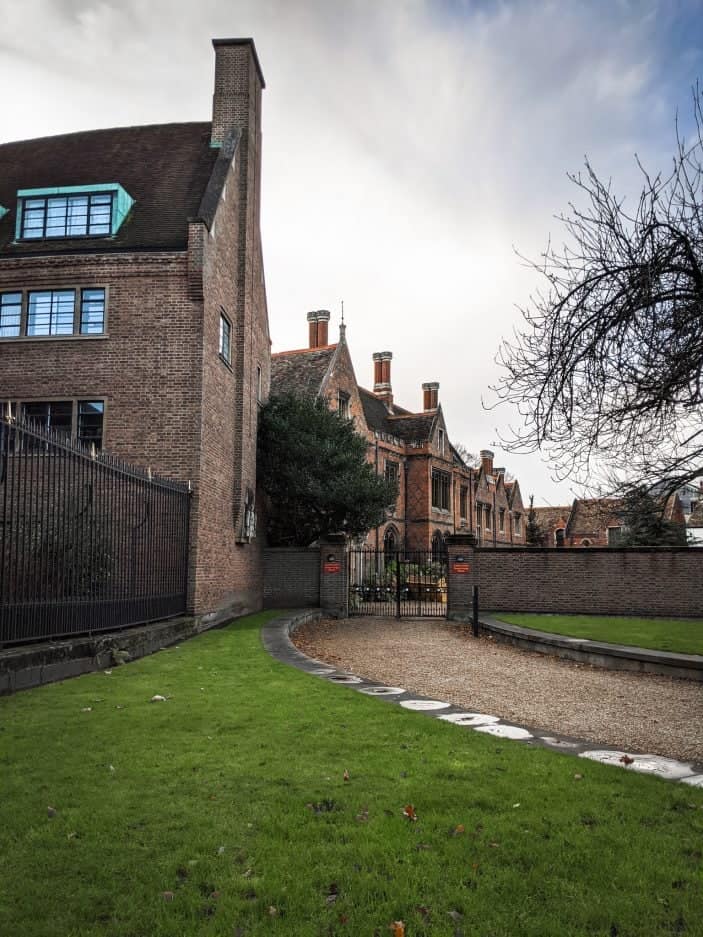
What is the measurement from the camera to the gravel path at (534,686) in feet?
23.7

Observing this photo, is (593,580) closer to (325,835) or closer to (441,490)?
(325,835)

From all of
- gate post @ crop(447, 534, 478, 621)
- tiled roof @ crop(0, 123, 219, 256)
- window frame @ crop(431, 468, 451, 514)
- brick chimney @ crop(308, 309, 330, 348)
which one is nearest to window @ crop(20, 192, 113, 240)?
tiled roof @ crop(0, 123, 219, 256)

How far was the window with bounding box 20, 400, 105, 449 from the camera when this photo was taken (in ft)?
53.1

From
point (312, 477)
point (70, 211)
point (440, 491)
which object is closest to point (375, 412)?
point (440, 491)

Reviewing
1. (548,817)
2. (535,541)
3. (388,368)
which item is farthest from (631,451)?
(535,541)

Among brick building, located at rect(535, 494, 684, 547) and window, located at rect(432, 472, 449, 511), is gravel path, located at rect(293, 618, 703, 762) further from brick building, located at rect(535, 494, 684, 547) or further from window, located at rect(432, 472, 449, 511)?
brick building, located at rect(535, 494, 684, 547)

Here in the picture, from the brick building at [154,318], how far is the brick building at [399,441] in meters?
11.3

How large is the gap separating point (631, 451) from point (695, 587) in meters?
13.7

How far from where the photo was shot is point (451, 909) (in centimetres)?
325

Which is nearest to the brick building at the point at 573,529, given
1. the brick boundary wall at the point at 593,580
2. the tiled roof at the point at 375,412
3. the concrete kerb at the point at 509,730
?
Answer: the tiled roof at the point at 375,412

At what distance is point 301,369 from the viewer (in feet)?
105

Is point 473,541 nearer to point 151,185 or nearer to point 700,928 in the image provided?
point 151,185

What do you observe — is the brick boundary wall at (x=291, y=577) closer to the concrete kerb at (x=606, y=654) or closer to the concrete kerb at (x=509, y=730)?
the concrete kerb at (x=606, y=654)

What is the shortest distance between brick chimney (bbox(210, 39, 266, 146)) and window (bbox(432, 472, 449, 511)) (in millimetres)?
25968
